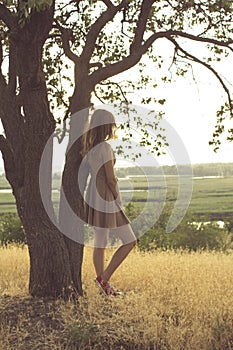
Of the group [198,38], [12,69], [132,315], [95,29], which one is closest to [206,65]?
[198,38]

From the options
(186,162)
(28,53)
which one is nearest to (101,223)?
(186,162)

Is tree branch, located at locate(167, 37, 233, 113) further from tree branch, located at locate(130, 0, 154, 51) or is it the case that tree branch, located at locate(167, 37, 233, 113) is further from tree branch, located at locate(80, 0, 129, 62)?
tree branch, located at locate(80, 0, 129, 62)

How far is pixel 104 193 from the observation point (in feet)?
27.0

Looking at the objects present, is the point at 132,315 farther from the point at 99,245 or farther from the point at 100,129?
the point at 100,129

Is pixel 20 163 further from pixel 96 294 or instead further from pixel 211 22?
pixel 211 22

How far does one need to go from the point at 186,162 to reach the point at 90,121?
163cm

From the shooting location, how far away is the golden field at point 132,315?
22.4ft

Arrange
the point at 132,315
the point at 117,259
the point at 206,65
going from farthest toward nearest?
the point at 206,65 → the point at 117,259 → the point at 132,315

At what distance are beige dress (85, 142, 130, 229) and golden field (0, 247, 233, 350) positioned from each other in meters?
0.92

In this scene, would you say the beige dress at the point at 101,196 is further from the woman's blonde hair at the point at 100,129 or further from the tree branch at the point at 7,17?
the tree branch at the point at 7,17

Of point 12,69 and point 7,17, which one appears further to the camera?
point 12,69

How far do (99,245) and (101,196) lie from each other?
2.18 feet

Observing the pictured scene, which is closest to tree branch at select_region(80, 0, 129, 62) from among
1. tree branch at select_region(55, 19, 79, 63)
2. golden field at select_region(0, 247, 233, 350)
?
tree branch at select_region(55, 19, 79, 63)

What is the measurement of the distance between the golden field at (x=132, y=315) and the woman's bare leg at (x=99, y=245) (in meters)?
0.34
